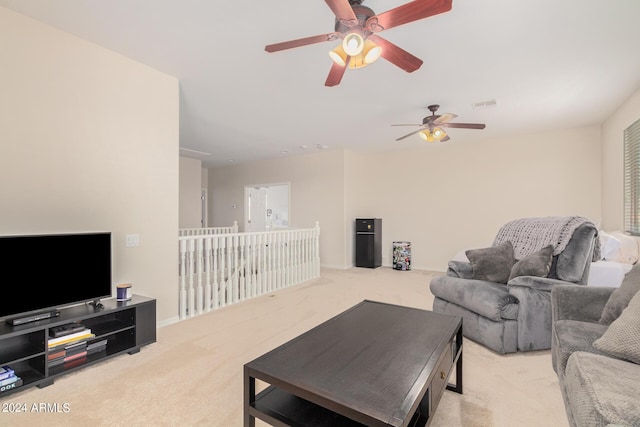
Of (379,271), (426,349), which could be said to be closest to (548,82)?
(426,349)

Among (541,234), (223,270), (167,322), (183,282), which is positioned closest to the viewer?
(541,234)

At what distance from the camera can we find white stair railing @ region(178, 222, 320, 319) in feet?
11.1

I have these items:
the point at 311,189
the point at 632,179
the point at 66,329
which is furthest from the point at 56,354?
the point at 632,179

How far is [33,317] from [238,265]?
218 cm

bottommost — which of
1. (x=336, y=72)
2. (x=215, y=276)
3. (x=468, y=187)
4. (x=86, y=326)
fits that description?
(x=86, y=326)

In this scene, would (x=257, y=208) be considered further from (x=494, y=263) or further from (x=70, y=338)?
(x=494, y=263)

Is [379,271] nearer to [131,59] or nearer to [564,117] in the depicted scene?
[564,117]

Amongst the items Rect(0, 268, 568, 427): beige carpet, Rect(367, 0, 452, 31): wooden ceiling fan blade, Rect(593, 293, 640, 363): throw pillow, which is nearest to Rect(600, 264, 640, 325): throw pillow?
Rect(593, 293, 640, 363): throw pillow

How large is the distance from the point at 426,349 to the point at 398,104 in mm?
3131

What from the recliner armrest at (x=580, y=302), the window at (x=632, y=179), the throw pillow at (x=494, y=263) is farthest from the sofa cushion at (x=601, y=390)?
the window at (x=632, y=179)

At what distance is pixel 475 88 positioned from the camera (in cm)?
325

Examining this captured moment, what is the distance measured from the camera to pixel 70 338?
2.11 m

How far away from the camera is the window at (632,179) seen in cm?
334

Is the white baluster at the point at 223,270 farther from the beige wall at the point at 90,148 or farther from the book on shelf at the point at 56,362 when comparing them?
the book on shelf at the point at 56,362
